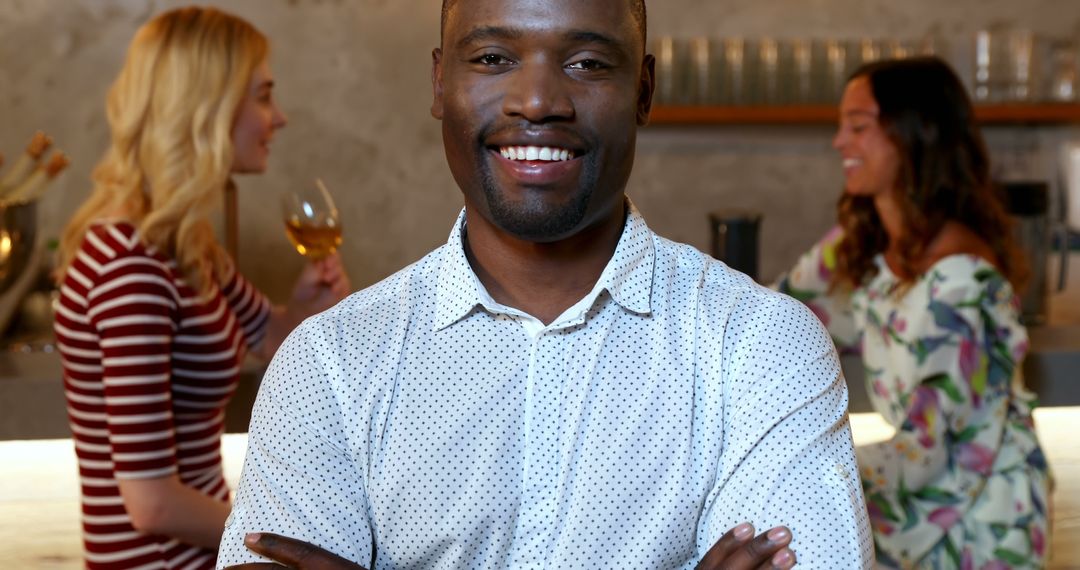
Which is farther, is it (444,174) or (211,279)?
(444,174)

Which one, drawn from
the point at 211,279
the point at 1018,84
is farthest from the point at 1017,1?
the point at 211,279

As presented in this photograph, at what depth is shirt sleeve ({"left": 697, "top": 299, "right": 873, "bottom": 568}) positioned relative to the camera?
1142 mm

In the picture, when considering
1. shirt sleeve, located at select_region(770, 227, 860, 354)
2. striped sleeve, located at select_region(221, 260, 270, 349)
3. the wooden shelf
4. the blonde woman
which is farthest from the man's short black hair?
the wooden shelf

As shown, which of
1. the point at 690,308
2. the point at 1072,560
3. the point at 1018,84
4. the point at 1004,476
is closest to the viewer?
the point at 690,308

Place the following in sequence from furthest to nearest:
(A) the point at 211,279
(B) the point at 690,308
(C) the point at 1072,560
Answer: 1. (C) the point at 1072,560
2. (A) the point at 211,279
3. (B) the point at 690,308

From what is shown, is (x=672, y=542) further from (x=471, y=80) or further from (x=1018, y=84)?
(x=1018, y=84)

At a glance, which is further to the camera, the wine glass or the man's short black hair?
the wine glass

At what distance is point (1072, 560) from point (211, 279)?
1.92m

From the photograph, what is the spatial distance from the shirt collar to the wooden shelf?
3113 millimetres

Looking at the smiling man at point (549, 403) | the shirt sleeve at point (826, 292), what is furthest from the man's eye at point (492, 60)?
the shirt sleeve at point (826, 292)

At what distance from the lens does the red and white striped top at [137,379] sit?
1818 mm

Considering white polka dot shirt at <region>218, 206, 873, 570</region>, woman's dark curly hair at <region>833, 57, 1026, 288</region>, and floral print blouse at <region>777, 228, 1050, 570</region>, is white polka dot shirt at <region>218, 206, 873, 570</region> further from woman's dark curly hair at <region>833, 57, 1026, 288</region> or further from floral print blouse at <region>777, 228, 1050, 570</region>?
woman's dark curly hair at <region>833, 57, 1026, 288</region>

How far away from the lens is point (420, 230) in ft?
15.7

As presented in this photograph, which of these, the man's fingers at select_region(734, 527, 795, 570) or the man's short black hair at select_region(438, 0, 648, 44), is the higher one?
the man's short black hair at select_region(438, 0, 648, 44)
